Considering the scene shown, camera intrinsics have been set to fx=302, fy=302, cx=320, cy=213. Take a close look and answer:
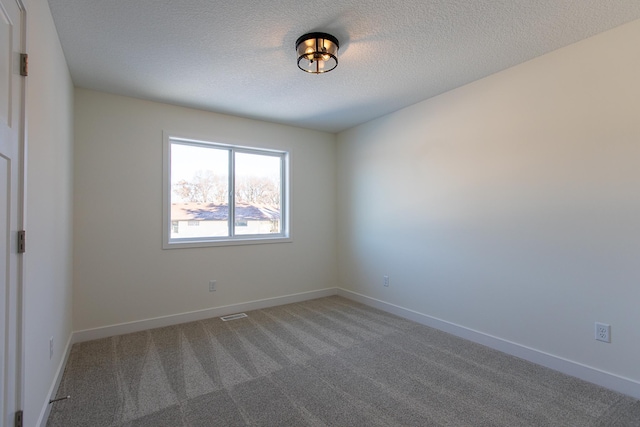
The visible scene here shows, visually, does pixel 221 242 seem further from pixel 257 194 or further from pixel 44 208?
pixel 44 208

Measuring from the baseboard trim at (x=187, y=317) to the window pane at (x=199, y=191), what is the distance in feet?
2.95

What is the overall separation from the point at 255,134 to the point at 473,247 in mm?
2891

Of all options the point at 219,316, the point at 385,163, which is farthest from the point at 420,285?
the point at 219,316

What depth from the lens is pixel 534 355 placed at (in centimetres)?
245

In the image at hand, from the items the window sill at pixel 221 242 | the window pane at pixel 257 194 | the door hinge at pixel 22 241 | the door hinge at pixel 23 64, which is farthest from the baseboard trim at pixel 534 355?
the door hinge at pixel 23 64

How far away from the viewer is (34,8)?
1547mm

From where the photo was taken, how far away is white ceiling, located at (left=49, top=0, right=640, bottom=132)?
6.08 feet

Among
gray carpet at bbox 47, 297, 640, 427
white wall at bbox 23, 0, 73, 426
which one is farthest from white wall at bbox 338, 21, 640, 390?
white wall at bbox 23, 0, 73, 426

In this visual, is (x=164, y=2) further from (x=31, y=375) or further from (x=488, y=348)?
(x=488, y=348)

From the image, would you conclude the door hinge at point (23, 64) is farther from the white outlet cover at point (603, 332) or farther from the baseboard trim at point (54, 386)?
the white outlet cover at point (603, 332)

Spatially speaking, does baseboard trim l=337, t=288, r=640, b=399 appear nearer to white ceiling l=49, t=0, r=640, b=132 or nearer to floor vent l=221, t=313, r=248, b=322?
floor vent l=221, t=313, r=248, b=322

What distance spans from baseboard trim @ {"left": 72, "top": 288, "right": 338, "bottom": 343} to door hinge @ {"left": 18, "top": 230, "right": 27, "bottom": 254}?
201 centimetres

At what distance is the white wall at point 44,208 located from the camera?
4.91 feet

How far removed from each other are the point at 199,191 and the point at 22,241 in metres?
2.35
